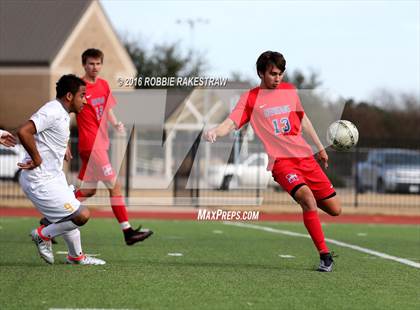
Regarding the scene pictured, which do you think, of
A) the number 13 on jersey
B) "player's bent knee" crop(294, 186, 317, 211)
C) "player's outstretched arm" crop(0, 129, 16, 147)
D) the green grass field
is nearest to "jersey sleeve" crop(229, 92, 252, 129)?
the number 13 on jersey

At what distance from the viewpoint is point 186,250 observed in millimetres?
10188

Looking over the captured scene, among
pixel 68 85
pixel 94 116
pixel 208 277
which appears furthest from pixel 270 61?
pixel 94 116

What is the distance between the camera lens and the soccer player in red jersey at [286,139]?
8.16 meters

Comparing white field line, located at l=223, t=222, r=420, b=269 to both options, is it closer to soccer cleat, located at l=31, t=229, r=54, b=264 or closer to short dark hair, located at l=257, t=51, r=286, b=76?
short dark hair, located at l=257, t=51, r=286, b=76

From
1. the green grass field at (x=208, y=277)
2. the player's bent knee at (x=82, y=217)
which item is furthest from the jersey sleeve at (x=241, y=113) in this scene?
the player's bent knee at (x=82, y=217)

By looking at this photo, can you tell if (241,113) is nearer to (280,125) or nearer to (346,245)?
(280,125)

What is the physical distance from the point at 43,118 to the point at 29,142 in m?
0.27

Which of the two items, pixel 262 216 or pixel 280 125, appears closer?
pixel 280 125

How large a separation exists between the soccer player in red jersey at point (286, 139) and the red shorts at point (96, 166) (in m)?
2.43

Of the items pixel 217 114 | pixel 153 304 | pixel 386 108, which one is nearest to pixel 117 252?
pixel 153 304

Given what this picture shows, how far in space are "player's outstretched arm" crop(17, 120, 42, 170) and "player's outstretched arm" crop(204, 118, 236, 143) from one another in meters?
1.52

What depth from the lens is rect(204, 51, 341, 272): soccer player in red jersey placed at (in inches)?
321

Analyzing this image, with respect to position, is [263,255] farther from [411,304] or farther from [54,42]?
[54,42]

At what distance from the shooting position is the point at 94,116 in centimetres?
1023
